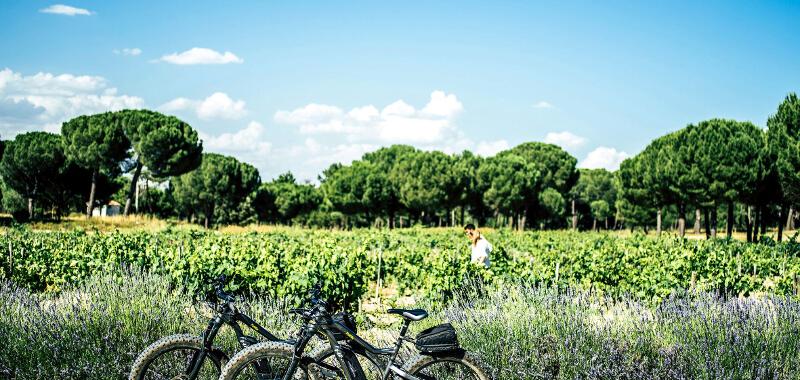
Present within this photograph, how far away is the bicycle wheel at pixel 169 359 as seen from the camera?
3.66 m

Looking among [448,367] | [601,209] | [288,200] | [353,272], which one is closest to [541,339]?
[448,367]

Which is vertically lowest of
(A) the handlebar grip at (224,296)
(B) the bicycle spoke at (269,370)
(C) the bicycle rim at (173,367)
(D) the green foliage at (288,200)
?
(C) the bicycle rim at (173,367)

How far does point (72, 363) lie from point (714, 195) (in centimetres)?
3228

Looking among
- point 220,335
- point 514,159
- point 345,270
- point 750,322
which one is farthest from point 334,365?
point 514,159

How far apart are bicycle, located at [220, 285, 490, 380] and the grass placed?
3.02 ft

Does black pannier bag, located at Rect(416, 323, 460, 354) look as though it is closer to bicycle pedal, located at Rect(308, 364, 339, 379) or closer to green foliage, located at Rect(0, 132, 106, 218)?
bicycle pedal, located at Rect(308, 364, 339, 379)

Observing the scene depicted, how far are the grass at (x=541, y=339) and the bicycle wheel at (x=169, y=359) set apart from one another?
25.4 inches

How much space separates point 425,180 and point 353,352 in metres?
42.5

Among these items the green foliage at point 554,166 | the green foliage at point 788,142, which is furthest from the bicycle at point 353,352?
the green foliage at point 554,166

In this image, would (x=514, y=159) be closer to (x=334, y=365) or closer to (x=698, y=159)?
(x=698, y=159)

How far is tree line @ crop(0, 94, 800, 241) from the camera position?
30156mm

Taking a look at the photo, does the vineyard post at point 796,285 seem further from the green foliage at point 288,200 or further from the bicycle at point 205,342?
the green foliage at point 288,200

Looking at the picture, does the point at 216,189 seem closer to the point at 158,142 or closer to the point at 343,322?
the point at 158,142

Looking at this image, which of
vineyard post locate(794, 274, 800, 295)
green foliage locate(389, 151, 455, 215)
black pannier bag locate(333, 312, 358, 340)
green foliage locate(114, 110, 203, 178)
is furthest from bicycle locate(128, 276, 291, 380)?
green foliage locate(389, 151, 455, 215)
